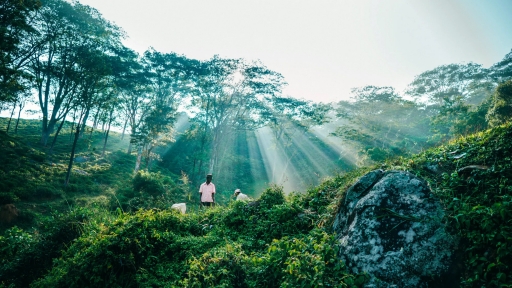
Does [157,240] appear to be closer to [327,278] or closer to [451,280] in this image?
[327,278]

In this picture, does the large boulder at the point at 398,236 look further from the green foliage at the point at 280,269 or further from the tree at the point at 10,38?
the tree at the point at 10,38

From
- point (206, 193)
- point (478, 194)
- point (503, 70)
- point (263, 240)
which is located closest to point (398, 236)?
point (478, 194)

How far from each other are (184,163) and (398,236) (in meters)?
30.3

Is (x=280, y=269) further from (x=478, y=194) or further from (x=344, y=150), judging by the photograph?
(x=344, y=150)

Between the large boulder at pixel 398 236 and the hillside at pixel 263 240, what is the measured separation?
0.52 feet

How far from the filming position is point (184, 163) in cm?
3108

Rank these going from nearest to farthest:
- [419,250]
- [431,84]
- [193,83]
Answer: [419,250]
[193,83]
[431,84]

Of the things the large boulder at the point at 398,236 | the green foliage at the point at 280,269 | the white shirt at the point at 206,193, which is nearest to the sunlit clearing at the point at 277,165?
the white shirt at the point at 206,193

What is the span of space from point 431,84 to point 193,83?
1520 inches

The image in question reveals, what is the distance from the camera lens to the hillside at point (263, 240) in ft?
9.04

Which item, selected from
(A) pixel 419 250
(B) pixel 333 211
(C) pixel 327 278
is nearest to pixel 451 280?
(A) pixel 419 250

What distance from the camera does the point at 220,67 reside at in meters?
24.9

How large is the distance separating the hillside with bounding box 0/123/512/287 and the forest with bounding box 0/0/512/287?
0.10 ft

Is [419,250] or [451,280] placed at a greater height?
[419,250]
